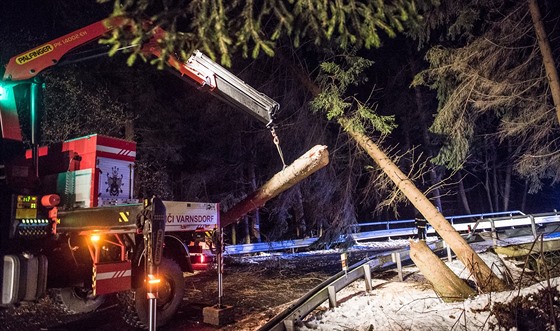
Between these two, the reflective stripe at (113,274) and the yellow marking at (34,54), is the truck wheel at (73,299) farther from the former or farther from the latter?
the yellow marking at (34,54)

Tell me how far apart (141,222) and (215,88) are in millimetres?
2827

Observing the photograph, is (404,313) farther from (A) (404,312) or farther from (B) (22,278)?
(B) (22,278)

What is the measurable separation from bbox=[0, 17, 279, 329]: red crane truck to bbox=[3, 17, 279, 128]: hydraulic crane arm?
0.02 metres

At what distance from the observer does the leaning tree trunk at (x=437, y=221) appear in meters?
7.56

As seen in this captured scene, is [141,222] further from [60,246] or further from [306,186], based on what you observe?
[306,186]

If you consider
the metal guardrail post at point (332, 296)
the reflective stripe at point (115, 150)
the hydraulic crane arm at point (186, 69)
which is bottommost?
the metal guardrail post at point (332, 296)

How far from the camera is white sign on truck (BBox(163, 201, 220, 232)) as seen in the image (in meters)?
6.66

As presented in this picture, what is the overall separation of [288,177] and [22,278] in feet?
17.2

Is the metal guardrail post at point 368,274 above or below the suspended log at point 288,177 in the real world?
below

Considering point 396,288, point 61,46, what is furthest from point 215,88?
point 396,288

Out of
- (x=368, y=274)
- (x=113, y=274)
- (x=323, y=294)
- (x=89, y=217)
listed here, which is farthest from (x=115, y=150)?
(x=368, y=274)

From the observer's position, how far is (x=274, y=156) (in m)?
15.5

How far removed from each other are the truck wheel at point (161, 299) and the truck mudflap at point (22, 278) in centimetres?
155

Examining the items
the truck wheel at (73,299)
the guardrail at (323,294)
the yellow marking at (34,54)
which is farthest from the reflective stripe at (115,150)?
the guardrail at (323,294)
